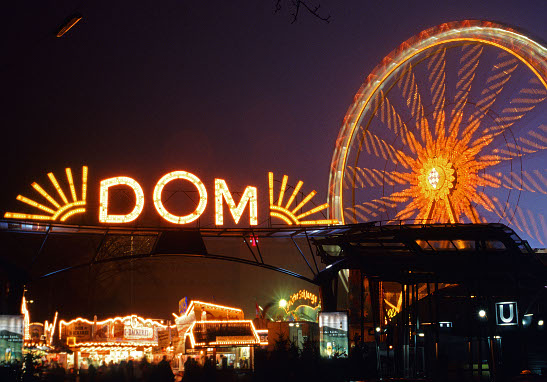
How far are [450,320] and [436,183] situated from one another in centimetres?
2035

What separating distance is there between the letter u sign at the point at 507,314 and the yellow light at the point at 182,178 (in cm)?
1618

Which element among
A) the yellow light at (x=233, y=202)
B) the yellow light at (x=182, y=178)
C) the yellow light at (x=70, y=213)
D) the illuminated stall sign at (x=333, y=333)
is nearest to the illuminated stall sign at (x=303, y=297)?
the yellow light at (x=233, y=202)

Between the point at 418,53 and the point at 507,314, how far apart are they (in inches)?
681

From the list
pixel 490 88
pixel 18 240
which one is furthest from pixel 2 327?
pixel 18 240

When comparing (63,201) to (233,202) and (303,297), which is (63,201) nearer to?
(233,202)

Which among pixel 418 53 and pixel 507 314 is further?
pixel 418 53

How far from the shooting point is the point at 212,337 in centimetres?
3609

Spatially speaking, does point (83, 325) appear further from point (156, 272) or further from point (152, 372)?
point (156, 272)

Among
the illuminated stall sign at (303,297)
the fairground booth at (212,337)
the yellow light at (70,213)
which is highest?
the yellow light at (70,213)

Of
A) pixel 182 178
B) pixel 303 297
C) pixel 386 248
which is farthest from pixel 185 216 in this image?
pixel 303 297

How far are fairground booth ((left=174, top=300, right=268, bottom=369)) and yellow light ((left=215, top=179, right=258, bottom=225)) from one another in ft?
16.6

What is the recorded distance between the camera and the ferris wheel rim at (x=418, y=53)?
32375 millimetres

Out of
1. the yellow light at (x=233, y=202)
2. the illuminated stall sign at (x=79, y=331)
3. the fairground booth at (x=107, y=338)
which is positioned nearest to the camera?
the yellow light at (x=233, y=202)

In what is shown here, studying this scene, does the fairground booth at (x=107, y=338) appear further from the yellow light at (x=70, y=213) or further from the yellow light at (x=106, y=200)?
the yellow light at (x=106, y=200)
